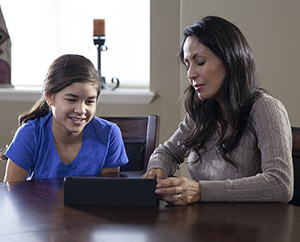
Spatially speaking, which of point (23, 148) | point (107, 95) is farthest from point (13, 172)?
point (107, 95)

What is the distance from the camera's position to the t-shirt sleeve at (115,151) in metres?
1.80

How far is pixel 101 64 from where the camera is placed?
10.4 feet

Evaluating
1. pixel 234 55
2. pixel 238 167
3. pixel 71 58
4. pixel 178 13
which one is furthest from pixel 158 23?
pixel 238 167

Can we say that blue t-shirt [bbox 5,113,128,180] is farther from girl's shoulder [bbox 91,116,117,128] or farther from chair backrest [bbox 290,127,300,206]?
chair backrest [bbox 290,127,300,206]

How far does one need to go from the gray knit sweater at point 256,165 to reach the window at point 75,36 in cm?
163

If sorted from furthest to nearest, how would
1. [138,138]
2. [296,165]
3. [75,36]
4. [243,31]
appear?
[75,36] → [243,31] → [138,138] → [296,165]

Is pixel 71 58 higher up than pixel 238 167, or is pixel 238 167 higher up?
pixel 71 58

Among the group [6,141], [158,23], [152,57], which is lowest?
[6,141]

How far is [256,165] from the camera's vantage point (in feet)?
4.56

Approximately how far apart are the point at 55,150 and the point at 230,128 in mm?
716

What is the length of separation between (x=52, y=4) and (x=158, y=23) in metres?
0.83

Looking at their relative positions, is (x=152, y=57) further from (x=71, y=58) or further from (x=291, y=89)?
(x=71, y=58)

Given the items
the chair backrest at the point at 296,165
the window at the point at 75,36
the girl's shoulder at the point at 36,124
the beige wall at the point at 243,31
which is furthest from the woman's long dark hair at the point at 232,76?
the window at the point at 75,36

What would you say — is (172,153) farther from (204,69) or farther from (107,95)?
(107,95)
